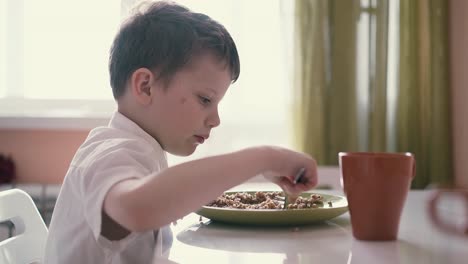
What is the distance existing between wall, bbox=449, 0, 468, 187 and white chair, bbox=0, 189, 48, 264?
1.67m

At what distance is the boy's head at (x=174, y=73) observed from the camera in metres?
0.95

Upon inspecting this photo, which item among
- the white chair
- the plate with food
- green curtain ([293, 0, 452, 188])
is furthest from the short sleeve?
green curtain ([293, 0, 452, 188])

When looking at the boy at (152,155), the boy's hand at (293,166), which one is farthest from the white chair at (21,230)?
the boy's hand at (293,166)

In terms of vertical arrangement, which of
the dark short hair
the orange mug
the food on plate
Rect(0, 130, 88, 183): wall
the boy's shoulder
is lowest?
Rect(0, 130, 88, 183): wall

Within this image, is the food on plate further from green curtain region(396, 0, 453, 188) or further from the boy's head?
green curtain region(396, 0, 453, 188)

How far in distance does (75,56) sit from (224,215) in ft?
5.89

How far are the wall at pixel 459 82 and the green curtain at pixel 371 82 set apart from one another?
0.03 meters

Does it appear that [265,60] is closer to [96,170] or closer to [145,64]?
[145,64]

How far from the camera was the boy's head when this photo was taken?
37.5 inches

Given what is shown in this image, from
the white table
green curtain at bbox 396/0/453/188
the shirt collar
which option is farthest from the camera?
green curtain at bbox 396/0/453/188

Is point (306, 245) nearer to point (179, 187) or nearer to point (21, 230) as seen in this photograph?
point (179, 187)

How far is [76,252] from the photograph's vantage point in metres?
0.86

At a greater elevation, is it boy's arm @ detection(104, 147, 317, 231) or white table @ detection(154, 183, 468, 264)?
boy's arm @ detection(104, 147, 317, 231)

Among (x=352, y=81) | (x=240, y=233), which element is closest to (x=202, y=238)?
(x=240, y=233)
